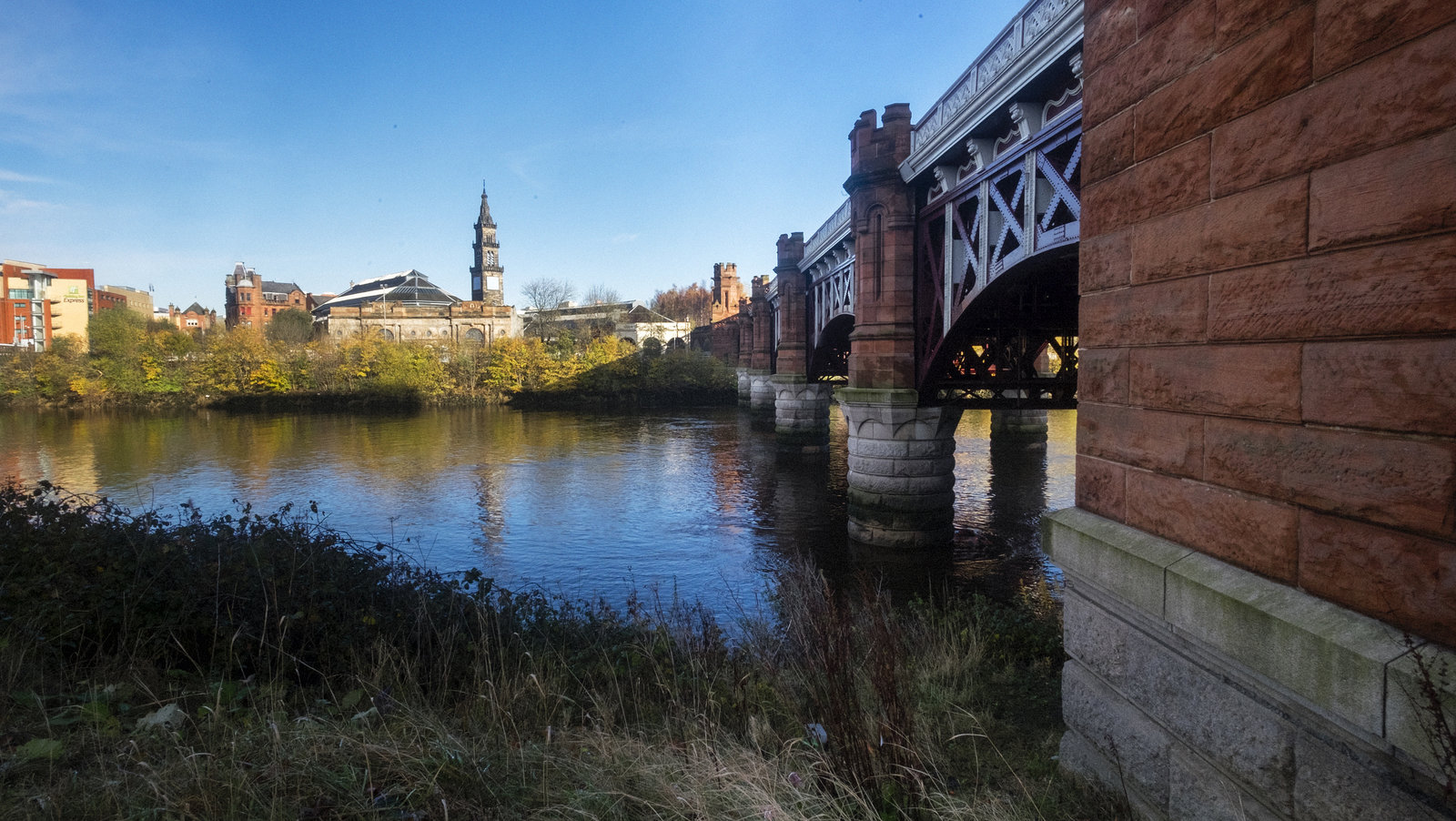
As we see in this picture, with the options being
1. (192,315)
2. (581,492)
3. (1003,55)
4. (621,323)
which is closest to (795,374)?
(581,492)

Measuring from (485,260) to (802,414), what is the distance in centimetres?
8736

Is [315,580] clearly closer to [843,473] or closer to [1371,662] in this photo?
[1371,662]

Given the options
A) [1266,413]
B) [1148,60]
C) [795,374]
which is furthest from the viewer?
[795,374]

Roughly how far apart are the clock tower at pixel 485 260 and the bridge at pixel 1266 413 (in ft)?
355

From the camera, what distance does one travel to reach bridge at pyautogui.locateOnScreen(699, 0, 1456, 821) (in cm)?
195

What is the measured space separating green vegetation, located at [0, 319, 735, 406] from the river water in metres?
16.8

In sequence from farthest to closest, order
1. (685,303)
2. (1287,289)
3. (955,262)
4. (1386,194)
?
(685,303) < (955,262) < (1287,289) < (1386,194)

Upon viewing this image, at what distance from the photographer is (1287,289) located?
→ 2.38 meters

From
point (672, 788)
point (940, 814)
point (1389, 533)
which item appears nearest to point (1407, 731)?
point (1389, 533)

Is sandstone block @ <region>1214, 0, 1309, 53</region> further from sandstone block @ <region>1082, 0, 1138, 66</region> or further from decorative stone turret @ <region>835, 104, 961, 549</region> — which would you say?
decorative stone turret @ <region>835, 104, 961, 549</region>

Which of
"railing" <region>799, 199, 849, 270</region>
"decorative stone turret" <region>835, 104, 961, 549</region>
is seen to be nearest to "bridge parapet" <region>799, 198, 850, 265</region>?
"railing" <region>799, 199, 849, 270</region>

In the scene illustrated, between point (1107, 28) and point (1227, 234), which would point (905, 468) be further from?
point (1227, 234)

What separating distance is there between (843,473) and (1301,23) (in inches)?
868

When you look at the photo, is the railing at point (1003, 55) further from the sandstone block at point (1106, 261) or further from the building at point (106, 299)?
the building at point (106, 299)
